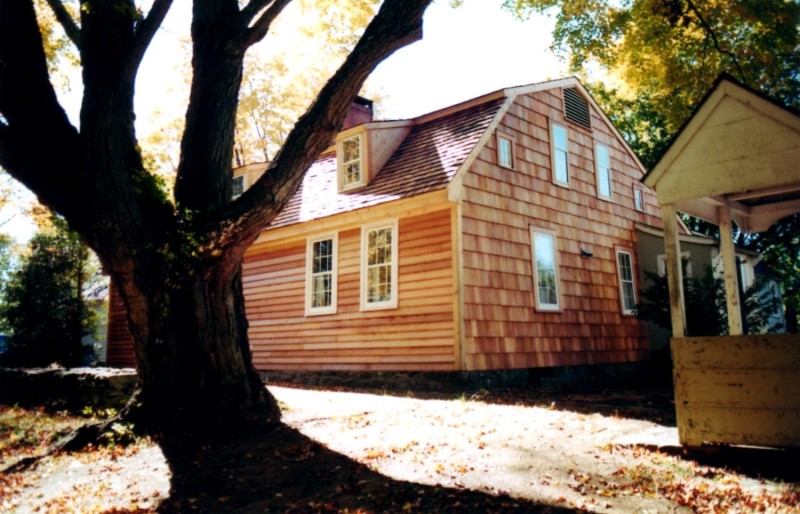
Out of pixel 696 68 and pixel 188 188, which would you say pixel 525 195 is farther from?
pixel 188 188

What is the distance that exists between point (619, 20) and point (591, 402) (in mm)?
9821

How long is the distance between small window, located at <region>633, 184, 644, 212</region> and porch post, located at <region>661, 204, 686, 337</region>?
1250 centimetres

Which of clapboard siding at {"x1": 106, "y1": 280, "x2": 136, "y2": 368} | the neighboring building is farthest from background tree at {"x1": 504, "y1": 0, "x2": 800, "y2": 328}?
clapboard siding at {"x1": 106, "y1": 280, "x2": 136, "y2": 368}

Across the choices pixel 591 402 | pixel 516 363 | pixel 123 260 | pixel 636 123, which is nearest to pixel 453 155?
pixel 516 363

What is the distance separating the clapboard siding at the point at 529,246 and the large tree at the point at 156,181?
5596 mm

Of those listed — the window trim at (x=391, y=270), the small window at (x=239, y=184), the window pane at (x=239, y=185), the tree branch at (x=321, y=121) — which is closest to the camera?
the tree branch at (x=321, y=121)

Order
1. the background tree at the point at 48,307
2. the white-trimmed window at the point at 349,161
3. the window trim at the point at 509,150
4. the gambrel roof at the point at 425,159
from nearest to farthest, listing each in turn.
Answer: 1. the gambrel roof at the point at 425,159
2. the window trim at the point at 509,150
3. the white-trimmed window at the point at 349,161
4. the background tree at the point at 48,307

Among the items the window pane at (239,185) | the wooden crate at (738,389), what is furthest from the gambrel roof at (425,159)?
the wooden crate at (738,389)

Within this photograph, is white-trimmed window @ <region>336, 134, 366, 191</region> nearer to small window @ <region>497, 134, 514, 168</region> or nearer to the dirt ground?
small window @ <region>497, 134, 514, 168</region>

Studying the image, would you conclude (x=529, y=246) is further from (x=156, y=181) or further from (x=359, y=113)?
(x=156, y=181)

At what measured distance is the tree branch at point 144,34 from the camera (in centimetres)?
729

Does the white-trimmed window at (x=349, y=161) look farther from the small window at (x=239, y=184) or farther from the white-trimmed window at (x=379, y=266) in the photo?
the small window at (x=239, y=184)

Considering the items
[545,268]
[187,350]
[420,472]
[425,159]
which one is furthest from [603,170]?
[420,472]

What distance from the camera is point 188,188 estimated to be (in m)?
7.80
